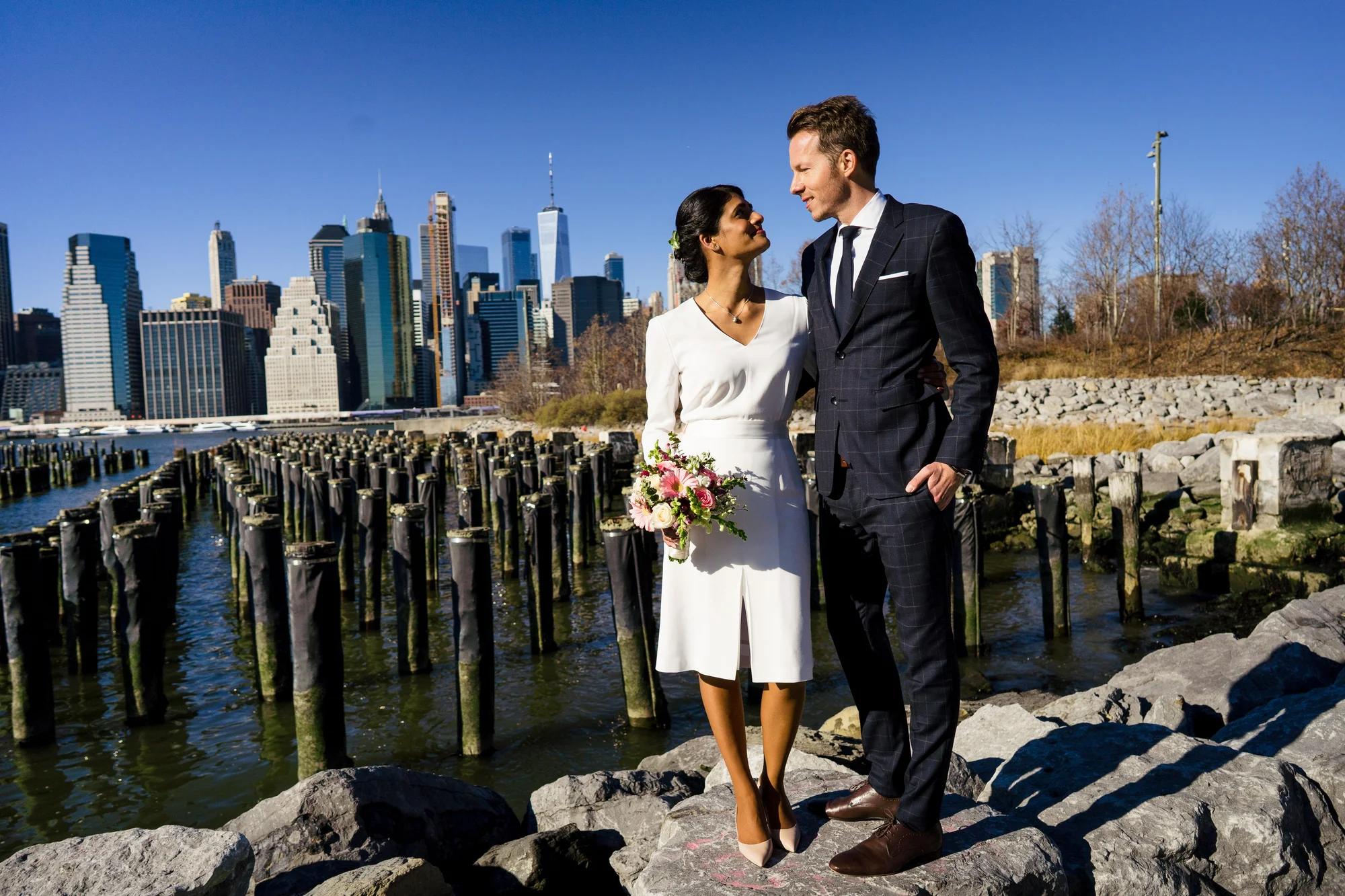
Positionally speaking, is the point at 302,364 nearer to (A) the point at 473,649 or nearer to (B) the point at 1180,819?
(A) the point at 473,649

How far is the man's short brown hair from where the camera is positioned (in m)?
3.08

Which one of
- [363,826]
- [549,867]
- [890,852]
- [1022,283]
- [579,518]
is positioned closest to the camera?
[890,852]

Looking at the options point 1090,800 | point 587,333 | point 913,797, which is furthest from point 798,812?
point 587,333

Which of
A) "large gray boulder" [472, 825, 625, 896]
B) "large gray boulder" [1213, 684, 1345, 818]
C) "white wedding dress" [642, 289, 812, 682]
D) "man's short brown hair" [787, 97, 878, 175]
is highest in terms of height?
"man's short brown hair" [787, 97, 878, 175]

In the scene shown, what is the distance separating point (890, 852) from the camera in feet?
9.93

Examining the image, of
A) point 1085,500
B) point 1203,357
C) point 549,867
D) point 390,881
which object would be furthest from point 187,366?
point 390,881

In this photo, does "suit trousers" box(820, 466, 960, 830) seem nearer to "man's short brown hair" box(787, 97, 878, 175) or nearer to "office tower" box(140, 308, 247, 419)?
"man's short brown hair" box(787, 97, 878, 175)

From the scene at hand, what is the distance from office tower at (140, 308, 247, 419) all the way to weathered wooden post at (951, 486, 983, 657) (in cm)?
20443

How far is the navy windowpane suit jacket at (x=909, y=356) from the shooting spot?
118 inches

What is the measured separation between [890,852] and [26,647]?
7.67m

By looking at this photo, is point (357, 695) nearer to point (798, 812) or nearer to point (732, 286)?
point (798, 812)

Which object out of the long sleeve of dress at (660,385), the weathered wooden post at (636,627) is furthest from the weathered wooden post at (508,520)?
the long sleeve of dress at (660,385)

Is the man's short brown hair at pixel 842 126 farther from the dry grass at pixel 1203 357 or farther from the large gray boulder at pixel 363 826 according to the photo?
the dry grass at pixel 1203 357

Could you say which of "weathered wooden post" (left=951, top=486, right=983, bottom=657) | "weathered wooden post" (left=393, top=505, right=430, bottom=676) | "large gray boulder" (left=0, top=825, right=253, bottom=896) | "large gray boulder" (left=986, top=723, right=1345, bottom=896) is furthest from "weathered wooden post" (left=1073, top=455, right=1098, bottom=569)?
"large gray boulder" (left=0, top=825, right=253, bottom=896)
